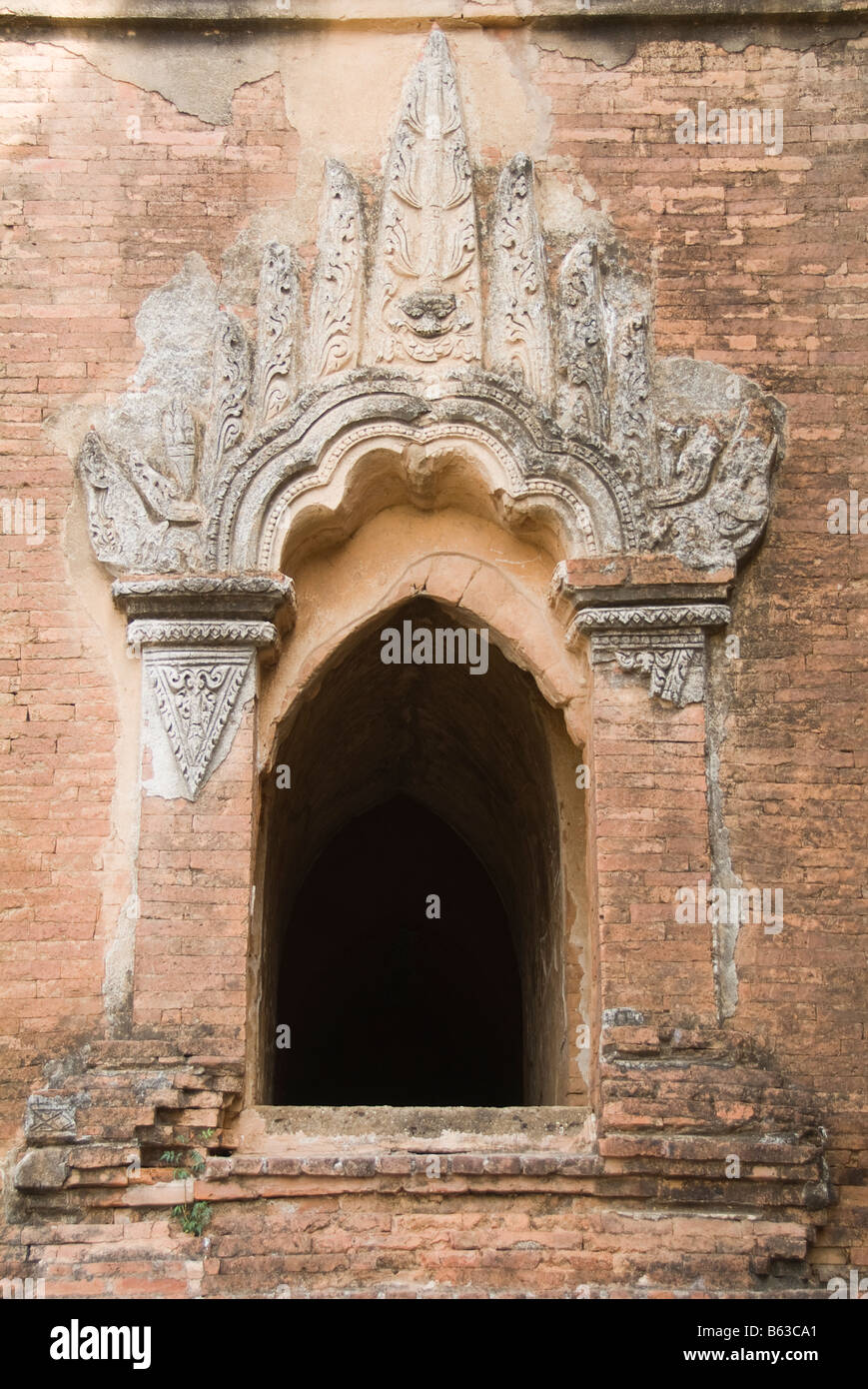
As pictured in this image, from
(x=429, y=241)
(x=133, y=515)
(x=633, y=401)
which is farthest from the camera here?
(x=429, y=241)

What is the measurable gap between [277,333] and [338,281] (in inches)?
16.1

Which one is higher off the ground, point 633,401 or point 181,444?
point 633,401

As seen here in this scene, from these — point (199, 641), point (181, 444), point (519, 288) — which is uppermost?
point (519, 288)

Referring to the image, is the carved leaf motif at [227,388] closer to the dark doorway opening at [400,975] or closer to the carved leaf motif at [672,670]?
the carved leaf motif at [672,670]

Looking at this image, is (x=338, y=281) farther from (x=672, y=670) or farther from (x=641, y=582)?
(x=672, y=670)

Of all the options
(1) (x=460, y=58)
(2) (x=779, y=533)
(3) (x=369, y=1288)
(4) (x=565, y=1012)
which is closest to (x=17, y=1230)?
(3) (x=369, y=1288)

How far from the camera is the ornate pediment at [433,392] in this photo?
7484mm

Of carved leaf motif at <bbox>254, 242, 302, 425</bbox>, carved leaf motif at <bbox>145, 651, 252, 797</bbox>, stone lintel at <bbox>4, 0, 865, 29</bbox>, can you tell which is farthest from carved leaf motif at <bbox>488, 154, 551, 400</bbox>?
carved leaf motif at <bbox>145, 651, 252, 797</bbox>

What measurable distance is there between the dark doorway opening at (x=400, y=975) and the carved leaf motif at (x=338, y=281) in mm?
4697

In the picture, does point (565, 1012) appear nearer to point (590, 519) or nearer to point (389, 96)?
point (590, 519)

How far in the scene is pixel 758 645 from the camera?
738 centimetres

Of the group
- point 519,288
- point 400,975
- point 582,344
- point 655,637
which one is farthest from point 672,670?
point 400,975

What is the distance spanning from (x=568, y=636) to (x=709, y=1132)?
7.74ft

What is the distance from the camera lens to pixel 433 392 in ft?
25.1
